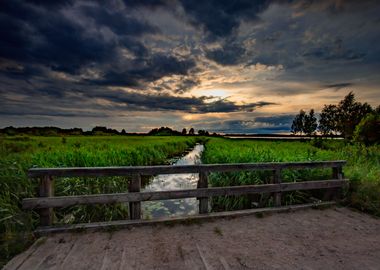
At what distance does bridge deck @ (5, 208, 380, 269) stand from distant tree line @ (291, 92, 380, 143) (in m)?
16.4

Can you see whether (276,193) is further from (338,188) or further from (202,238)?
(202,238)

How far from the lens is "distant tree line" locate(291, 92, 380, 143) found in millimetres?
18109

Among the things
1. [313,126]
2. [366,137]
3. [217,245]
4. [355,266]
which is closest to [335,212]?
[355,266]

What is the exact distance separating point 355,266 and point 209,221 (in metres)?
2.54

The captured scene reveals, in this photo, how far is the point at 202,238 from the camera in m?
4.23

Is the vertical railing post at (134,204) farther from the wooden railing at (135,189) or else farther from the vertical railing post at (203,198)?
the vertical railing post at (203,198)

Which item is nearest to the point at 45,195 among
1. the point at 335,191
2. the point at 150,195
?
the point at 150,195

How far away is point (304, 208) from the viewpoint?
6.00 m

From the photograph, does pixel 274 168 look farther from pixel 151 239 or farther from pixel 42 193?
pixel 42 193

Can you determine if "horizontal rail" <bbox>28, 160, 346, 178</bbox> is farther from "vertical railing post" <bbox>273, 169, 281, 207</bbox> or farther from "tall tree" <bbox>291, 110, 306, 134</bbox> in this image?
"tall tree" <bbox>291, 110, 306, 134</bbox>

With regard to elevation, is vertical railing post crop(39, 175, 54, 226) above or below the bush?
below

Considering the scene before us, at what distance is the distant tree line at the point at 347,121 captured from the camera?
18.1m

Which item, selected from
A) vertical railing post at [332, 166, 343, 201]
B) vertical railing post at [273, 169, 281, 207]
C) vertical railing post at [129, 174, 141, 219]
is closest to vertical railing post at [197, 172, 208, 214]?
vertical railing post at [129, 174, 141, 219]

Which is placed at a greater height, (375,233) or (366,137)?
(366,137)
